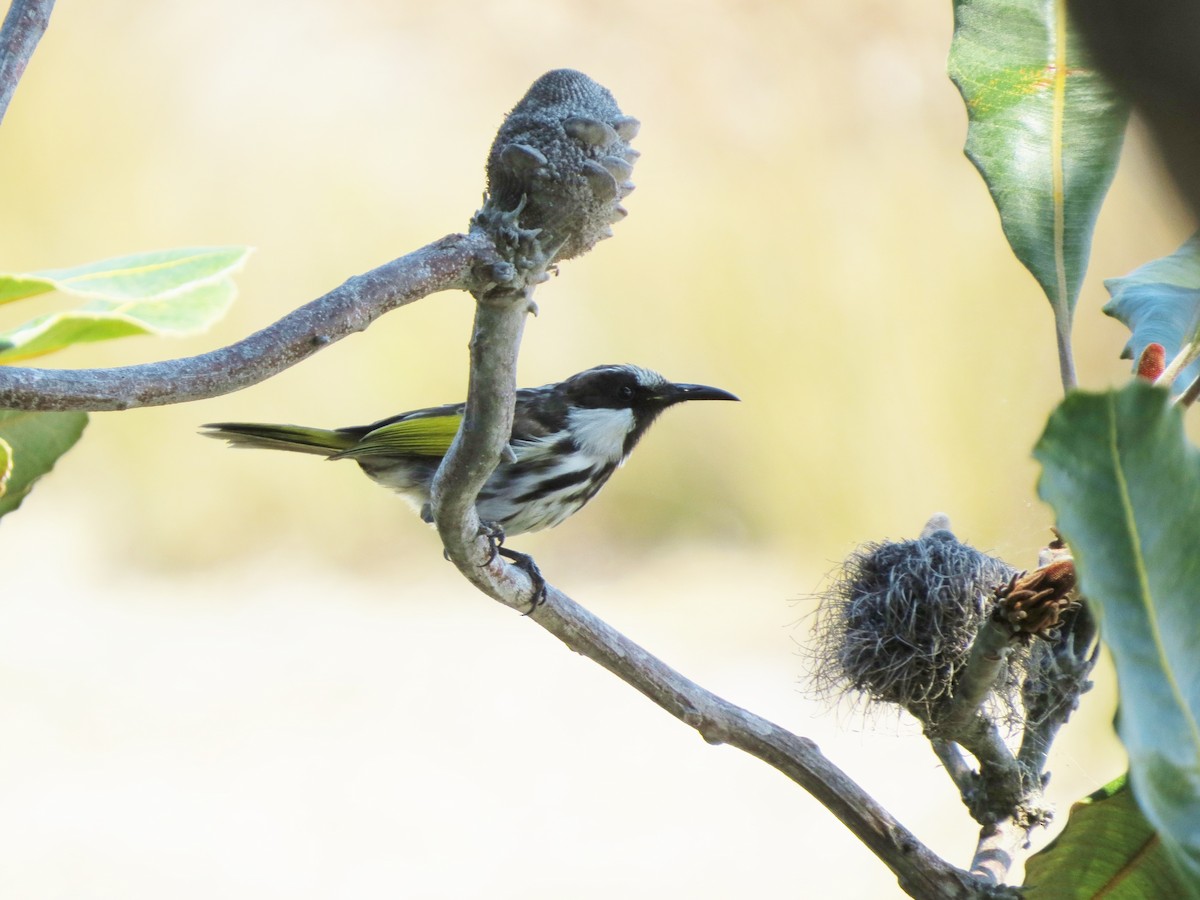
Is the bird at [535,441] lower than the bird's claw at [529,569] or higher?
higher

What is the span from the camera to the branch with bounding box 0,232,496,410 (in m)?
0.79

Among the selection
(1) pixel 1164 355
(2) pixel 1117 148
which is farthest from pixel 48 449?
(2) pixel 1117 148

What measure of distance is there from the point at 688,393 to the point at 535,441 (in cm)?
36

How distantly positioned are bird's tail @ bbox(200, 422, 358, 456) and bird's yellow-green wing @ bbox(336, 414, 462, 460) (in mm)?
64

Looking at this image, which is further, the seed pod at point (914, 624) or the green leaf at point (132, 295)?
the seed pod at point (914, 624)

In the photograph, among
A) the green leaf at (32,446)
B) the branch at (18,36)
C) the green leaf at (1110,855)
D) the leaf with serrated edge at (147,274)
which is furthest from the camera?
the green leaf at (32,446)

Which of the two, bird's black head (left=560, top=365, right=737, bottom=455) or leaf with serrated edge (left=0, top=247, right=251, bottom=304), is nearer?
leaf with serrated edge (left=0, top=247, right=251, bottom=304)

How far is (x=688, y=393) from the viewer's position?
234 centimetres

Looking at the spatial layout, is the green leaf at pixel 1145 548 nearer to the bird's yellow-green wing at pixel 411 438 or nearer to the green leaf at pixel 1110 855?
the green leaf at pixel 1110 855

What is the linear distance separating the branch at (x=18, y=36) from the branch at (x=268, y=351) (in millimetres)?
408

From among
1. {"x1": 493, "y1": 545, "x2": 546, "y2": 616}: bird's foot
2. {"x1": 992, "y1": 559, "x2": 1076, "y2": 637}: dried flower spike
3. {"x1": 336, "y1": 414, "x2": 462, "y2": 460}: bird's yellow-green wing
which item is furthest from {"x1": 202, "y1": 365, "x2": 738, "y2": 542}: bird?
{"x1": 992, "y1": 559, "x2": 1076, "y2": 637}: dried flower spike

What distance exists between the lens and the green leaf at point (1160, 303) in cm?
156

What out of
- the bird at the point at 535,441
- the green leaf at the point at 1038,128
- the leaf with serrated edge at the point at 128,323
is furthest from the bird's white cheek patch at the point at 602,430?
the leaf with serrated edge at the point at 128,323

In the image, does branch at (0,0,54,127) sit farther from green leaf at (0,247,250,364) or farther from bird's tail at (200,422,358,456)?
bird's tail at (200,422,358,456)
